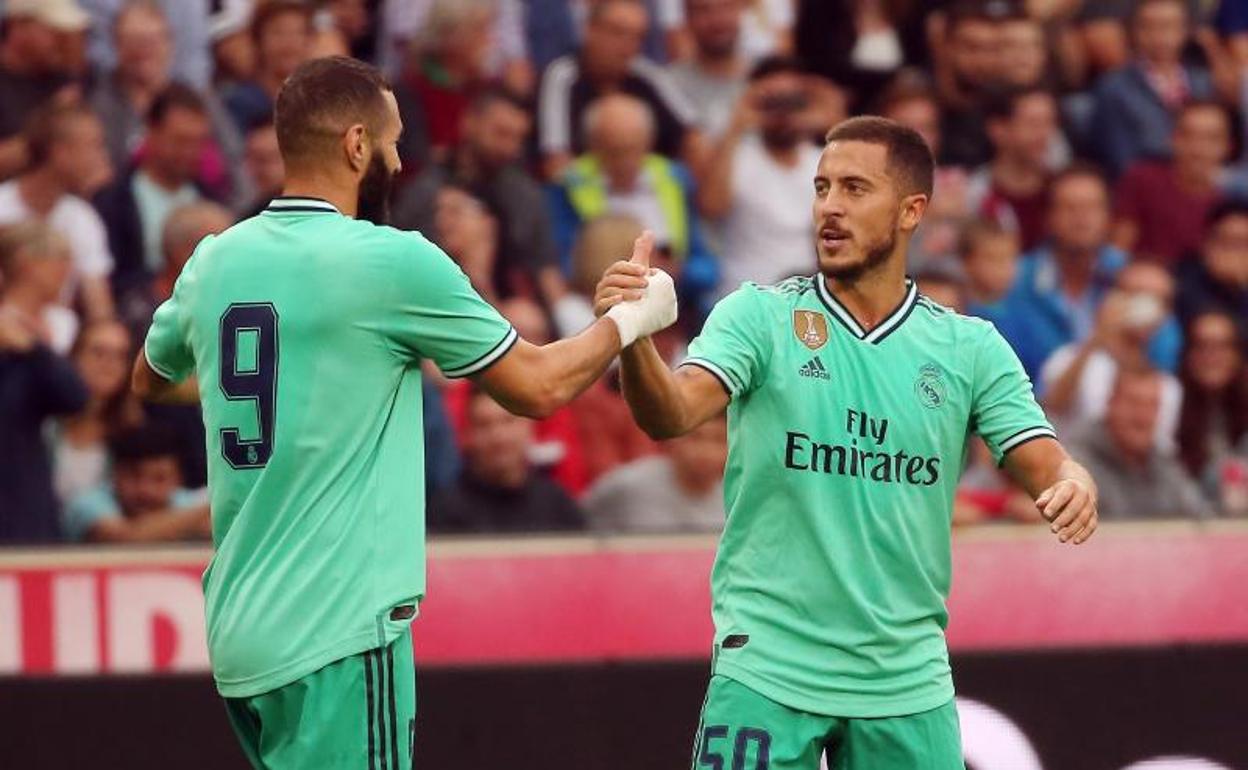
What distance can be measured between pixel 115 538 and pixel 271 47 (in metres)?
2.85

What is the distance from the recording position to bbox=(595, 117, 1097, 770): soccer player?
19.0 feet

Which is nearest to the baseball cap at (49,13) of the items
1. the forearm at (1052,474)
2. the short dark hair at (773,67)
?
the short dark hair at (773,67)

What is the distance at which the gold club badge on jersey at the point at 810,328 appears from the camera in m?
5.94

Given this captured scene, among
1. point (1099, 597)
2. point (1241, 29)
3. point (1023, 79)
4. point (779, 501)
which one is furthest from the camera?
point (1241, 29)

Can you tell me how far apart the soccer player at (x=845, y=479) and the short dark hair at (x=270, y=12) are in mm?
5189

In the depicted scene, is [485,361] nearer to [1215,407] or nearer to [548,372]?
[548,372]

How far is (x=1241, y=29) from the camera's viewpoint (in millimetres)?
13016

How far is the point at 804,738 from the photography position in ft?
18.9

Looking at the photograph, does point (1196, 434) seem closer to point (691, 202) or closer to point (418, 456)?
point (691, 202)

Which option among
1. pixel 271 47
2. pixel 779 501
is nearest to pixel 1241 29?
pixel 271 47

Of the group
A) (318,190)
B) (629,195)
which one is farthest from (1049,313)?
(318,190)

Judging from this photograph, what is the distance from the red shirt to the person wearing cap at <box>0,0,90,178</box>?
496cm

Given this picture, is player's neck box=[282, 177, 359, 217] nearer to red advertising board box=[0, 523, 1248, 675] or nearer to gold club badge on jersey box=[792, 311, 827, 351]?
gold club badge on jersey box=[792, 311, 827, 351]

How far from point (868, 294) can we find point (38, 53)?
5.54 meters
